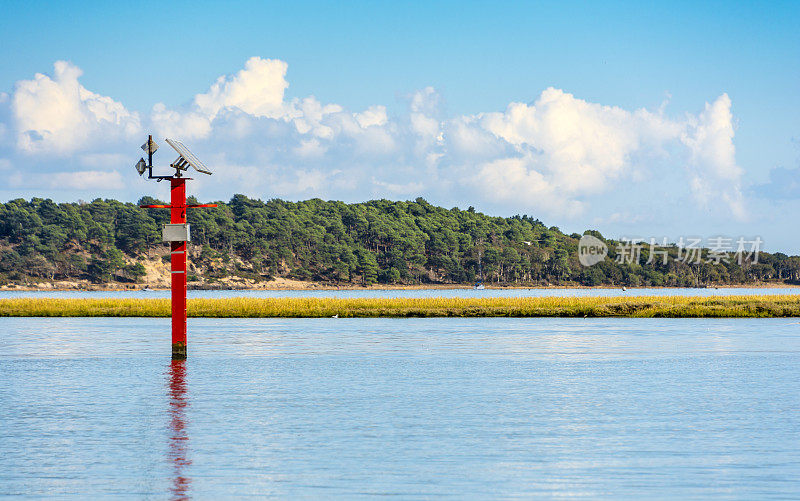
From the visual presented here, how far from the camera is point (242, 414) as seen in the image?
79.5 feet

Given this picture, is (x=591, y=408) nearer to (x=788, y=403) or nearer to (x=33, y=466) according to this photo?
→ (x=788, y=403)

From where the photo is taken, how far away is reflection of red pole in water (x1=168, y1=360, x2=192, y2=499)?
15.7m

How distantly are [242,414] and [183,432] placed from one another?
3.04 m

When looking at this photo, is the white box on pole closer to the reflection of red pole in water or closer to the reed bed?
the reflection of red pole in water

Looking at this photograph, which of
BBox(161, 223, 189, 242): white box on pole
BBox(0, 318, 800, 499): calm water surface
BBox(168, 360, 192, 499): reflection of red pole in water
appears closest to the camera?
BBox(168, 360, 192, 499): reflection of red pole in water

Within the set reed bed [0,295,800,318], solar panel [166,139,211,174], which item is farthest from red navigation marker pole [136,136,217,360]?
reed bed [0,295,800,318]

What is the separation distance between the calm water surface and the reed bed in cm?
3290

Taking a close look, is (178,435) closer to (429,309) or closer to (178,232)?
(178,232)

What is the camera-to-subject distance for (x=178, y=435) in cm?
2089

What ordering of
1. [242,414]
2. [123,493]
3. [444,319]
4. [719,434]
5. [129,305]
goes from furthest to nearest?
[129,305] → [444,319] → [242,414] → [719,434] → [123,493]

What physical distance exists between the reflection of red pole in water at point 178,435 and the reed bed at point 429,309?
48.2m

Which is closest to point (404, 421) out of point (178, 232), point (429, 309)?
point (178, 232)

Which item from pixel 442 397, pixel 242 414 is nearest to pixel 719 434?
pixel 442 397

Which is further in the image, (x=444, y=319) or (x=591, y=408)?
(x=444, y=319)
